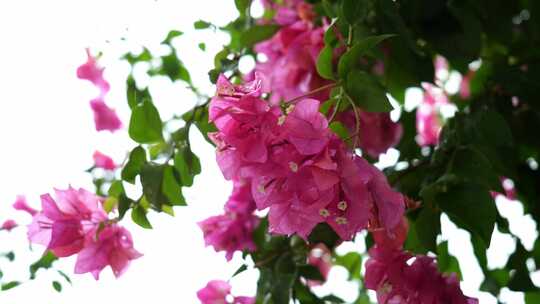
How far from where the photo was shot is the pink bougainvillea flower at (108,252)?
2.24 ft

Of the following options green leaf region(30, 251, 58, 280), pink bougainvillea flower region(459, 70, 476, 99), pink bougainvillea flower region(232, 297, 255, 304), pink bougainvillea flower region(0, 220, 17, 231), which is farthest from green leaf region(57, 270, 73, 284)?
pink bougainvillea flower region(459, 70, 476, 99)

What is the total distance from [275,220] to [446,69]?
884mm

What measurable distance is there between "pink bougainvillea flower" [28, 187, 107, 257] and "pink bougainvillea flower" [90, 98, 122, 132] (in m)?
0.42

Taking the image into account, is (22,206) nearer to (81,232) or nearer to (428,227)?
(81,232)

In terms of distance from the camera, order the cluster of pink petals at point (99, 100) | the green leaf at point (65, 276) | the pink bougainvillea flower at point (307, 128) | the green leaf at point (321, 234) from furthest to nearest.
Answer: the cluster of pink petals at point (99, 100) → the green leaf at point (65, 276) → the green leaf at point (321, 234) → the pink bougainvillea flower at point (307, 128)

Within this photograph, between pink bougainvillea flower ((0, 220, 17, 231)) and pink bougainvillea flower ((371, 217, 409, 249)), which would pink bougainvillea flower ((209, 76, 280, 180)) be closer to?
pink bougainvillea flower ((371, 217, 409, 249))

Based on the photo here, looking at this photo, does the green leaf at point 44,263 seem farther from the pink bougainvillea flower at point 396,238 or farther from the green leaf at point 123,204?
the pink bougainvillea flower at point 396,238

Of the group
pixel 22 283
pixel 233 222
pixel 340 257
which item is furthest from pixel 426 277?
pixel 22 283

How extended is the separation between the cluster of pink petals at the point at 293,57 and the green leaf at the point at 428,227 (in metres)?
0.19

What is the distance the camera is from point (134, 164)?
699 millimetres

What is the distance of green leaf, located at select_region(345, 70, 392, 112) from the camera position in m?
0.52

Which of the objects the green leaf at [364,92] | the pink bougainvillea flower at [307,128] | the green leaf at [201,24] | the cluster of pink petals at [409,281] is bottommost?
the cluster of pink petals at [409,281]

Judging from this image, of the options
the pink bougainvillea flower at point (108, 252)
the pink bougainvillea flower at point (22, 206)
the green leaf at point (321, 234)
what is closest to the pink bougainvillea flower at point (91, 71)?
the pink bougainvillea flower at point (22, 206)

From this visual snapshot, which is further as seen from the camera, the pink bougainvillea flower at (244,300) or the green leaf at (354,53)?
the pink bougainvillea flower at (244,300)
